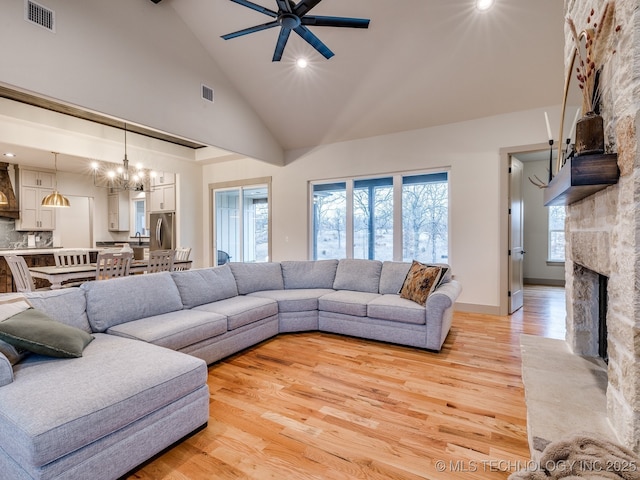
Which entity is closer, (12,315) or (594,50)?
(594,50)

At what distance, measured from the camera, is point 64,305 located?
233cm

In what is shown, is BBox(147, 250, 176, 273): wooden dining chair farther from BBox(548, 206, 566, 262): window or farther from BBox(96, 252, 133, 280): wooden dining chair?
BBox(548, 206, 566, 262): window

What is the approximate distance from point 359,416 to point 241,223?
5.76 meters

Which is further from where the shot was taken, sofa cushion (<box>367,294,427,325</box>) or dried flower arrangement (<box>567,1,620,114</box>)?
sofa cushion (<box>367,294,427,325</box>)

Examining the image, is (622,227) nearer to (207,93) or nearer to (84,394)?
(84,394)

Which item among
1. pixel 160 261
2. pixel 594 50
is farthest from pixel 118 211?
pixel 594 50

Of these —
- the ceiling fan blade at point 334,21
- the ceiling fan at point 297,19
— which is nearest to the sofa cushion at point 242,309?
the ceiling fan at point 297,19

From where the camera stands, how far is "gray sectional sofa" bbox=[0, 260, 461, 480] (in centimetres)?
136

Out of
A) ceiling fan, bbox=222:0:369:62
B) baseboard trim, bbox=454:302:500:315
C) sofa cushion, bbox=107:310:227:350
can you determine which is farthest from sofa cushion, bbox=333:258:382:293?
ceiling fan, bbox=222:0:369:62

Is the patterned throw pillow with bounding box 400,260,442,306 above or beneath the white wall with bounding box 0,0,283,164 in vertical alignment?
beneath

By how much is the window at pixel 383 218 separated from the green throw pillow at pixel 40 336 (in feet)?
14.5

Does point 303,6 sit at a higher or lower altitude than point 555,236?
higher

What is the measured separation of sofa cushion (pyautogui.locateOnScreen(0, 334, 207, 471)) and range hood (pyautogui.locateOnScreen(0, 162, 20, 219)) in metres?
6.89

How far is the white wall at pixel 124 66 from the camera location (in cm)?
279
